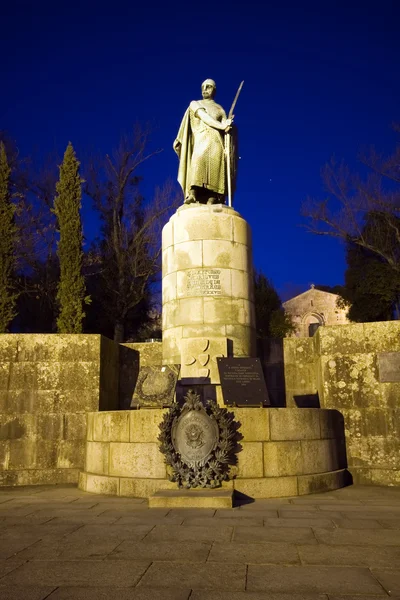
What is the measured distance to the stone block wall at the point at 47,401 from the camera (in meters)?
10.6

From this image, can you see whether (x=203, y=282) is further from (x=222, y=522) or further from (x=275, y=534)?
(x=275, y=534)

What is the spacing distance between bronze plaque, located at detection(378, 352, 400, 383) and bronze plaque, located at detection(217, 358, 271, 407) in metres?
2.90

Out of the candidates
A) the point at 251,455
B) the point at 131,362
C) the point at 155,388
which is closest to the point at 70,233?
the point at 131,362

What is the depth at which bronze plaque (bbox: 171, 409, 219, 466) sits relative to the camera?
26.0 ft

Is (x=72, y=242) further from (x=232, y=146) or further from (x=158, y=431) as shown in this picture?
(x=158, y=431)

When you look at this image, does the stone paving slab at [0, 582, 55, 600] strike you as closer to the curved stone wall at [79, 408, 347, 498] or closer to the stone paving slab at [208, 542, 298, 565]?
the stone paving slab at [208, 542, 298, 565]

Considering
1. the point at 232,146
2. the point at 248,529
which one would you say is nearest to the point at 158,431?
the point at 248,529

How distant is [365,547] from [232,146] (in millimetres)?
9885

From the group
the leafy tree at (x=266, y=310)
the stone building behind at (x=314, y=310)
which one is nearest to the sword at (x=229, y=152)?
the leafy tree at (x=266, y=310)

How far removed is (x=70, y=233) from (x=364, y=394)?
13.7 meters

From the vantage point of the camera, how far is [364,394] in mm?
10797

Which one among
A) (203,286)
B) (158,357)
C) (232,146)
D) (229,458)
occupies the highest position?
(232,146)

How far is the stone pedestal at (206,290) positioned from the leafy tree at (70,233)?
825cm

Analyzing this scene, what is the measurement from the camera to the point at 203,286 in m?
11.4
